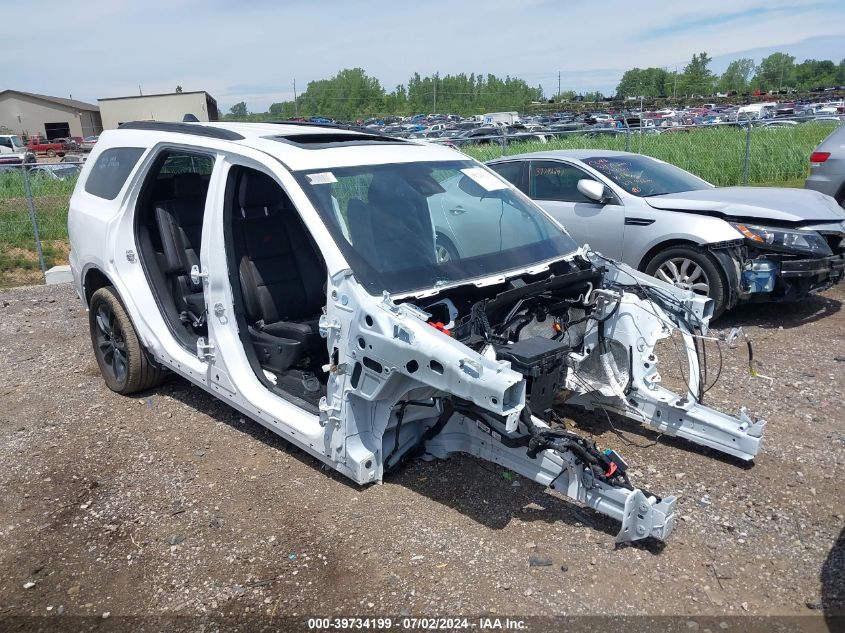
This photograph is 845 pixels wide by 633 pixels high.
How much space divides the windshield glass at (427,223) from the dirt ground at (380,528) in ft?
3.95

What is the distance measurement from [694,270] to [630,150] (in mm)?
8092

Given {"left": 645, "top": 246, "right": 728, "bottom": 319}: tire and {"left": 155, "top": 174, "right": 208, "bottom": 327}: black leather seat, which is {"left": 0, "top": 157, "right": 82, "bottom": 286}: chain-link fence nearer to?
{"left": 155, "top": 174, "right": 208, "bottom": 327}: black leather seat

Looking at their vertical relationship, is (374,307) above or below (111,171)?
below

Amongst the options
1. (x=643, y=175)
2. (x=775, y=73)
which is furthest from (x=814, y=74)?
(x=643, y=175)

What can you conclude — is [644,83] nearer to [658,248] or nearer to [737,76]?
[737,76]

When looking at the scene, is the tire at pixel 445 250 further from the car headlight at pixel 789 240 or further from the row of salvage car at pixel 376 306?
the car headlight at pixel 789 240

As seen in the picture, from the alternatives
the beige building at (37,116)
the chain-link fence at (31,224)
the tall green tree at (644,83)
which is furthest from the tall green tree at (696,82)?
the chain-link fence at (31,224)

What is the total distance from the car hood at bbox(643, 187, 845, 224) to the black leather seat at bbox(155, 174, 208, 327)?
4366mm

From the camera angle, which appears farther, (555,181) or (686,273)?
(555,181)

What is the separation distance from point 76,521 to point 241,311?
1460mm

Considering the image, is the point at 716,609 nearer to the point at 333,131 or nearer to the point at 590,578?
the point at 590,578

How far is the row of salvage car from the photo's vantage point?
337 cm

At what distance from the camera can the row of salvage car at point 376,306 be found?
337 cm

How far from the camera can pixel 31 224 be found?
461 inches
